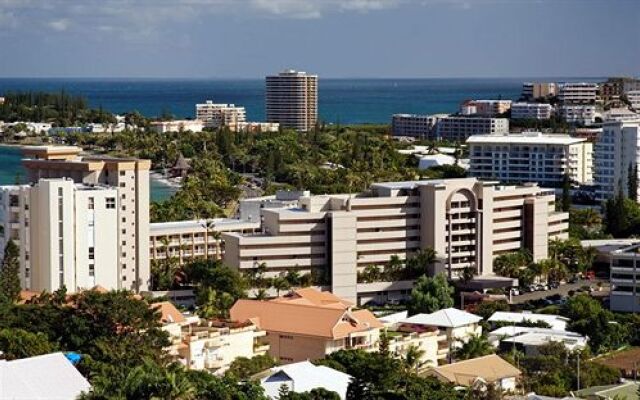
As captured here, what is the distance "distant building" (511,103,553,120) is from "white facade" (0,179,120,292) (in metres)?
68.1

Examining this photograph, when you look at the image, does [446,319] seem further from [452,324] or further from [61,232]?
[61,232]

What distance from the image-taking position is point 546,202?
44438mm

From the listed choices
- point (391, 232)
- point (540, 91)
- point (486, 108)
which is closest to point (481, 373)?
point (391, 232)

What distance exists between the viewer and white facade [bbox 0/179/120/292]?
34.9 metres

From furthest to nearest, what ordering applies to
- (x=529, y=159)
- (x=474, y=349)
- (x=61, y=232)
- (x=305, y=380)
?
(x=529, y=159) → (x=61, y=232) → (x=474, y=349) → (x=305, y=380)

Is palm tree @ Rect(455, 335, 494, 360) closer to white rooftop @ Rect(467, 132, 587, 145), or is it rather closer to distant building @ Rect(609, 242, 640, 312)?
distant building @ Rect(609, 242, 640, 312)

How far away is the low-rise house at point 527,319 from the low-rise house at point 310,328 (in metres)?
5.01

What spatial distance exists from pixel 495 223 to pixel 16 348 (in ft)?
70.7

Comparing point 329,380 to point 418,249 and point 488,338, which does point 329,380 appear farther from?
point 418,249

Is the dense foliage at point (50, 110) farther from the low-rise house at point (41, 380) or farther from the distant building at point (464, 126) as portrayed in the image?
the low-rise house at point (41, 380)

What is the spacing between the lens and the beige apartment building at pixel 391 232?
39312 mm

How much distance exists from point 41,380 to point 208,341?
7.46 metres

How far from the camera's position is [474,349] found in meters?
28.7

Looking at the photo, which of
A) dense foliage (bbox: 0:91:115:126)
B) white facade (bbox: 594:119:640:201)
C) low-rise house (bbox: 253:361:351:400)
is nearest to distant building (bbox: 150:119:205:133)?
dense foliage (bbox: 0:91:115:126)
